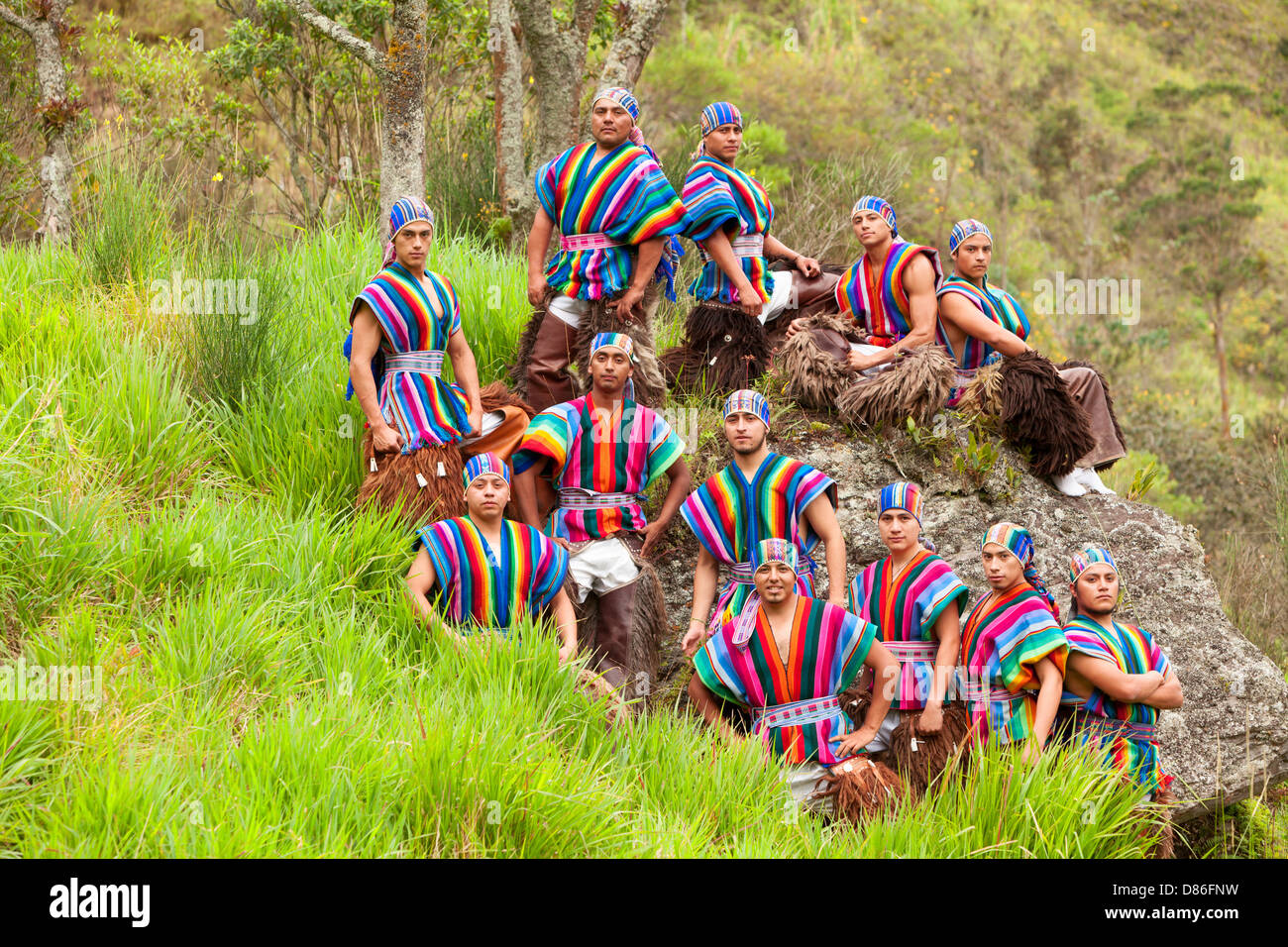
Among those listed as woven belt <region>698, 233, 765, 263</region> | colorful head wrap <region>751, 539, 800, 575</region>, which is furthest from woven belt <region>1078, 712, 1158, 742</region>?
woven belt <region>698, 233, 765, 263</region>

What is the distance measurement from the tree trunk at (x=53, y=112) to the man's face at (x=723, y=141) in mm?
4299

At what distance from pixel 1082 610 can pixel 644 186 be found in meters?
A: 2.90

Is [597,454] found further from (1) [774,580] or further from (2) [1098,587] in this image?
(2) [1098,587]

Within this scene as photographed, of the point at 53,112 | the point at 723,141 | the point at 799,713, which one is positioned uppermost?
the point at 53,112

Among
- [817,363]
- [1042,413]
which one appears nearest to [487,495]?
[817,363]

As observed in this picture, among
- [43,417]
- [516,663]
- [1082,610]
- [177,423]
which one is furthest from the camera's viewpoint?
[177,423]

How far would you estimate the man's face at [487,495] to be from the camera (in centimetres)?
530

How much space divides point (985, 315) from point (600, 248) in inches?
79.6

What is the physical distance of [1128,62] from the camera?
115 feet

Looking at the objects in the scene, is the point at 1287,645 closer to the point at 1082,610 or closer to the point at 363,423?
the point at 1082,610

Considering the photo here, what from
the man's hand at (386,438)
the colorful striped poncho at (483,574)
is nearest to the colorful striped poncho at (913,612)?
the colorful striped poncho at (483,574)

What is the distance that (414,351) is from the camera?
594 cm

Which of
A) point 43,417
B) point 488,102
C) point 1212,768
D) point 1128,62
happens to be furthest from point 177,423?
point 1128,62

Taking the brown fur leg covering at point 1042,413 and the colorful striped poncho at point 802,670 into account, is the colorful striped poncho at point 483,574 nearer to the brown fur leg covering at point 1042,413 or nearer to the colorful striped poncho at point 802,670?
the colorful striped poncho at point 802,670
